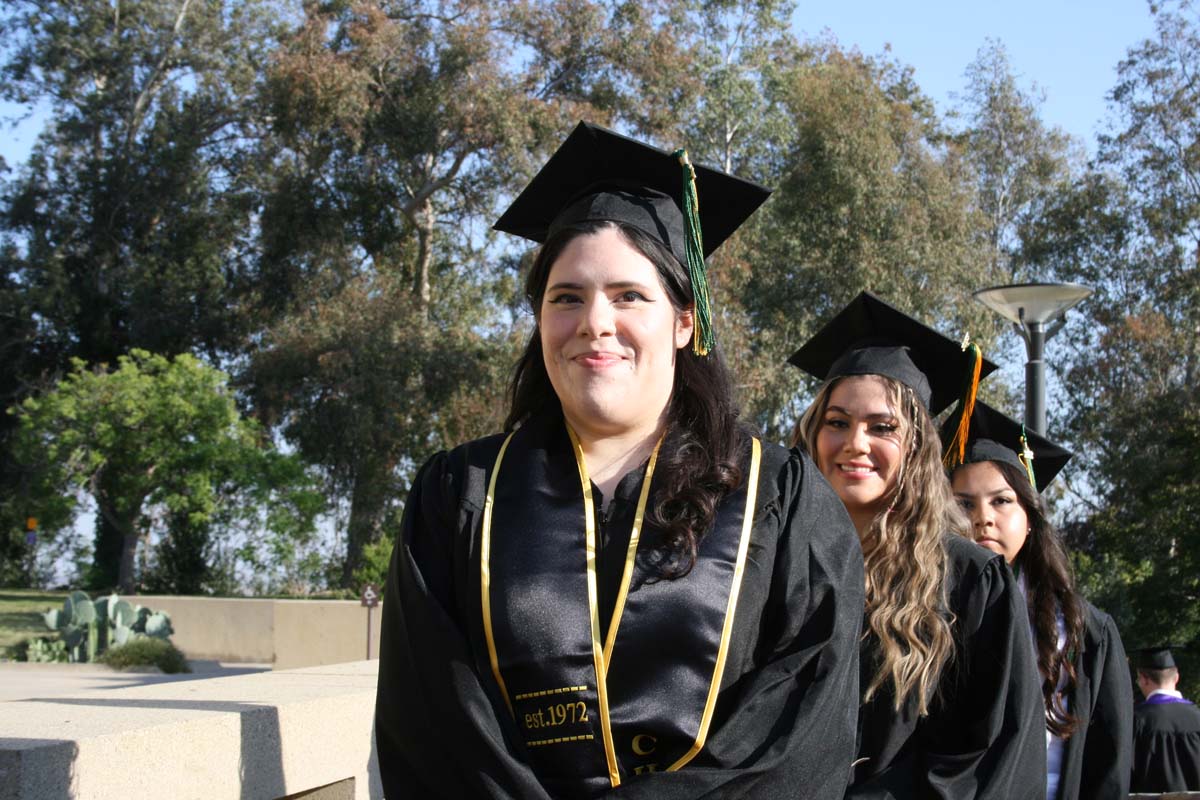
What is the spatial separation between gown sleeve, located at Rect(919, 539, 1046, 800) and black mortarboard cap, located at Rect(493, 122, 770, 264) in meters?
1.14

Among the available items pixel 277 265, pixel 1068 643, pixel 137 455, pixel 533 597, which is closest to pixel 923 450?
pixel 1068 643

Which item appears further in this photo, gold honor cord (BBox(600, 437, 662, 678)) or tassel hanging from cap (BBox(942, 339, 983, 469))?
tassel hanging from cap (BBox(942, 339, 983, 469))

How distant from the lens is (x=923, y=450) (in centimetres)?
325

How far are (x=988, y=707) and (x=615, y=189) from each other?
1.49 meters

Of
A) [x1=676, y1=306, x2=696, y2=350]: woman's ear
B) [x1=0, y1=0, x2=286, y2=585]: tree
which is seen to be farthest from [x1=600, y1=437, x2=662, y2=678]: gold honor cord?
[x1=0, y1=0, x2=286, y2=585]: tree

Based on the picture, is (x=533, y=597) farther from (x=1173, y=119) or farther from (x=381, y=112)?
(x=1173, y=119)

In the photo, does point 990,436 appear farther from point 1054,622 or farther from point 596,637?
point 596,637

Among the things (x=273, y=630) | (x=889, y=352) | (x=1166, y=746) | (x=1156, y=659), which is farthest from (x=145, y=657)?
(x=889, y=352)

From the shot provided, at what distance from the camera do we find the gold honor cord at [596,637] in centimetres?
209

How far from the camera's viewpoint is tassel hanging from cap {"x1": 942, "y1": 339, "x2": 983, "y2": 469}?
3730mm

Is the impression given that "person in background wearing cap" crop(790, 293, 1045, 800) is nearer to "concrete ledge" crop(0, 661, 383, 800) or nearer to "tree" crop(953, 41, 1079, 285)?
"concrete ledge" crop(0, 661, 383, 800)

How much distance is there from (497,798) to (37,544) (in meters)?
33.6

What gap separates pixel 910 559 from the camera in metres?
3.00

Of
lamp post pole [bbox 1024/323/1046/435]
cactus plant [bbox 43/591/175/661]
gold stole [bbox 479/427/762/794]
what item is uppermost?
lamp post pole [bbox 1024/323/1046/435]
